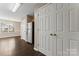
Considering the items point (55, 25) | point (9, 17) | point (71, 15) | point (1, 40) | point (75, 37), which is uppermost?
point (9, 17)

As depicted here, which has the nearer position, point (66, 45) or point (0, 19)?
point (66, 45)

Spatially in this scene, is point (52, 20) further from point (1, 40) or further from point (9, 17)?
point (1, 40)

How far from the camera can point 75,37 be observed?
1.87 meters

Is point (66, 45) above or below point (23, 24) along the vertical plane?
below

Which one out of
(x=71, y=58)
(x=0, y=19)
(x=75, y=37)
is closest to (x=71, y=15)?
(x=75, y=37)

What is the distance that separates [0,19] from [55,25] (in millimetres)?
3109

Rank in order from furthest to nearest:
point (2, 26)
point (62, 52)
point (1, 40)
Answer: point (1, 40) < point (2, 26) < point (62, 52)

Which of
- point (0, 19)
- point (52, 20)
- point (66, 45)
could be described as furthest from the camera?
point (0, 19)

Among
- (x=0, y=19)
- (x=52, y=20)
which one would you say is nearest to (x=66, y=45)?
(x=52, y=20)

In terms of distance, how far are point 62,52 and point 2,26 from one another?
9.75 feet

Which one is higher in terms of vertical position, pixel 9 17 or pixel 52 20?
pixel 9 17

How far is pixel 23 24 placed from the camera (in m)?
6.25

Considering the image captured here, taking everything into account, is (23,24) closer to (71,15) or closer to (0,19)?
(0,19)

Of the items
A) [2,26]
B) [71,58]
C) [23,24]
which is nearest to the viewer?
[71,58]
